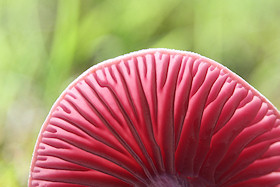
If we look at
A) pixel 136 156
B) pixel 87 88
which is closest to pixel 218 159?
pixel 136 156

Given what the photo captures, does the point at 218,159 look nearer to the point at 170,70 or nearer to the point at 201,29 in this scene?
the point at 170,70

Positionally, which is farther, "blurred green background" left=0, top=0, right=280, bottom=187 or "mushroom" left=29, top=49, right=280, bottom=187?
"blurred green background" left=0, top=0, right=280, bottom=187

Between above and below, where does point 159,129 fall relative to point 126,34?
below

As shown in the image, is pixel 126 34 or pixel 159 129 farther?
pixel 126 34

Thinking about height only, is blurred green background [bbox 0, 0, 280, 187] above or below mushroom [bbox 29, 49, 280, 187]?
above
